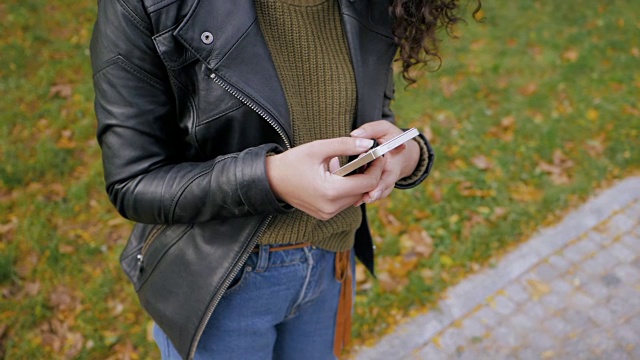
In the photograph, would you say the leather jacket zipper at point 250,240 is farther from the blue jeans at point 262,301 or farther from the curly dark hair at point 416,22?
the curly dark hair at point 416,22

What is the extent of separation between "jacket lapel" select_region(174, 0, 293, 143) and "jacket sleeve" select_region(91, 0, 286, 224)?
0.32 ft

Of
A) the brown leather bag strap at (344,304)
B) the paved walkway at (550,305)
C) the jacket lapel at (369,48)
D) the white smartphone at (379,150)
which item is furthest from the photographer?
the paved walkway at (550,305)

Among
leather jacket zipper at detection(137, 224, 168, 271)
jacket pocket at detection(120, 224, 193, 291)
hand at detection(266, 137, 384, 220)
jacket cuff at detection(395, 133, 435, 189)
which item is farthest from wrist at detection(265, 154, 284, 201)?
jacket cuff at detection(395, 133, 435, 189)

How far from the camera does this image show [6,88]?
437 cm

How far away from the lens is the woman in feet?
3.79

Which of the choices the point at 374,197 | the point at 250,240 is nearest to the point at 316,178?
the point at 374,197

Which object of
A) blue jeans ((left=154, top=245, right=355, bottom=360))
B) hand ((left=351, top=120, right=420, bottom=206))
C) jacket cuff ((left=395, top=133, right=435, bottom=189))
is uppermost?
hand ((left=351, top=120, right=420, bottom=206))

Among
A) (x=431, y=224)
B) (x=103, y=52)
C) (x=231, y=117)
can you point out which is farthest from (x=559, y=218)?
(x=103, y=52)

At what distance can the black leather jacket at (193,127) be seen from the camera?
1.15 metres

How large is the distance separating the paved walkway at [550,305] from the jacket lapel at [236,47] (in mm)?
2282

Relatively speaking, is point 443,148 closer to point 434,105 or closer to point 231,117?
point 434,105

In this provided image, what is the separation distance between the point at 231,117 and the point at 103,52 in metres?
0.32

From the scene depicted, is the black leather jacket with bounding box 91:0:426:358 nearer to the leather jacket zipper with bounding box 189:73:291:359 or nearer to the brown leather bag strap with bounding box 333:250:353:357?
the leather jacket zipper with bounding box 189:73:291:359

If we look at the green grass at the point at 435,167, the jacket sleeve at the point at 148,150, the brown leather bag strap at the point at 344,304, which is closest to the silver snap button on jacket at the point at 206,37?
the jacket sleeve at the point at 148,150
